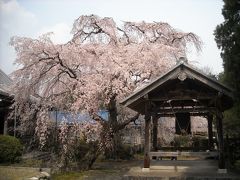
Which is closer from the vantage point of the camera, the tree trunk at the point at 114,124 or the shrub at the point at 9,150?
the shrub at the point at 9,150

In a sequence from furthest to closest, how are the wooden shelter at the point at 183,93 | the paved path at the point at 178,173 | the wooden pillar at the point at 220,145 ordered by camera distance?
the wooden shelter at the point at 183,93
the wooden pillar at the point at 220,145
the paved path at the point at 178,173

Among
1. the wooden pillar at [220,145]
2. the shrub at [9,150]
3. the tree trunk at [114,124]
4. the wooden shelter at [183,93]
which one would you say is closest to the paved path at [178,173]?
the wooden pillar at [220,145]

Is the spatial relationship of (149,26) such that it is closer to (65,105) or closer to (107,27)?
(107,27)

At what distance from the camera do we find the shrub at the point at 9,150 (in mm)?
16469

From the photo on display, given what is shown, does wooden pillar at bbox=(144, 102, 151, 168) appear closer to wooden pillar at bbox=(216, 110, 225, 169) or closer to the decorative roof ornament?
the decorative roof ornament

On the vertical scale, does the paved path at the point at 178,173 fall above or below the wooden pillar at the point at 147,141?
below

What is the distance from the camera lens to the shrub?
16.5 metres

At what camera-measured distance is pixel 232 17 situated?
937 centimetres

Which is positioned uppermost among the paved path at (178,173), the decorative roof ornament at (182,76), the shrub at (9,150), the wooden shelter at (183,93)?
the decorative roof ornament at (182,76)

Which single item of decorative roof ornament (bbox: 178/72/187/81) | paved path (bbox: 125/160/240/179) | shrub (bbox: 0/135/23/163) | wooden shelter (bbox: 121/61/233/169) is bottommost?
paved path (bbox: 125/160/240/179)

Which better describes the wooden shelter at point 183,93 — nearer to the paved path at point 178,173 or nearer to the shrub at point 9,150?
the paved path at point 178,173

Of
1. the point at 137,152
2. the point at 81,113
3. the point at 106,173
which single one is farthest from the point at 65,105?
the point at 137,152

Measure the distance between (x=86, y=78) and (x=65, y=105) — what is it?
2.40 metres

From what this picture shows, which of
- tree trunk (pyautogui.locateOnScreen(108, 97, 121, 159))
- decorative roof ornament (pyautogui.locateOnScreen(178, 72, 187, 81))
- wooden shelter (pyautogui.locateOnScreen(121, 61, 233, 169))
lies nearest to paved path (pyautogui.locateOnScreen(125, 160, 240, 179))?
wooden shelter (pyautogui.locateOnScreen(121, 61, 233, 169))
